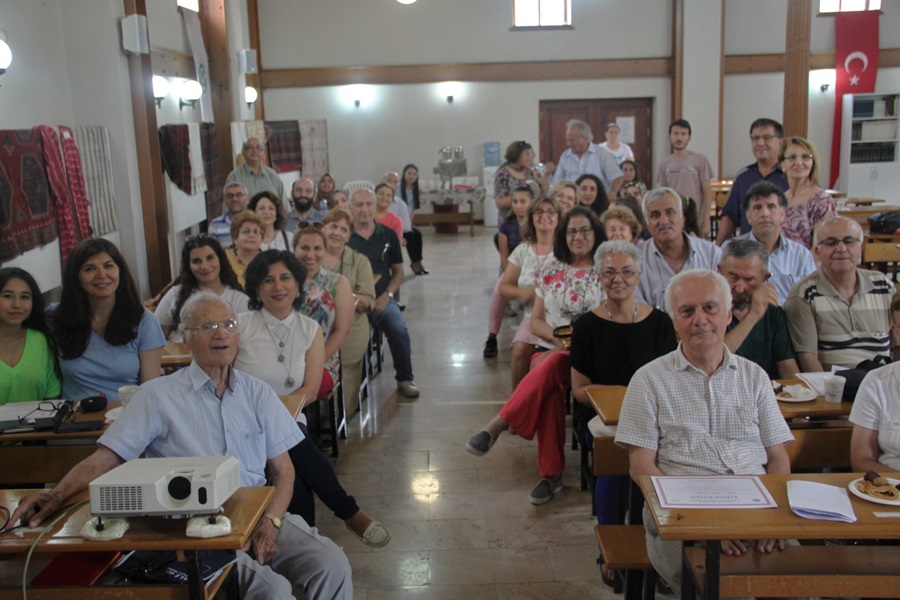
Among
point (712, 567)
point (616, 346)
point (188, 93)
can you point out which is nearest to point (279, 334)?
Answer: point (616, 346)

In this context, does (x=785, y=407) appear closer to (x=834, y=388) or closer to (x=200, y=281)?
(x=834, y=388)

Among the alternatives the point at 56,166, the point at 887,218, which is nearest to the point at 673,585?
the point at 56,166

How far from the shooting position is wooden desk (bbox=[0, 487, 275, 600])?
185 centimetres

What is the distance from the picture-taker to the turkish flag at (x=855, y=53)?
12.9 meters

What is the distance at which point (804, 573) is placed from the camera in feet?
6.71

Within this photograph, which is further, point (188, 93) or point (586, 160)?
point (188, 93)

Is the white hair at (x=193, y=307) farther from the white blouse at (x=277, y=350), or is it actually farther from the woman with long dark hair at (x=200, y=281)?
the woman with long dark hair at (x=200, y=281)

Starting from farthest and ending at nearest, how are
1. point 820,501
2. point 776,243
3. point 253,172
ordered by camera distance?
point 253,172, point 776,243, point 820,501

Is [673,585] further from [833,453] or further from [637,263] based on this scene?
[637,263]

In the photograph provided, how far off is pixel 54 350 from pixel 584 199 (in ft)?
12.4

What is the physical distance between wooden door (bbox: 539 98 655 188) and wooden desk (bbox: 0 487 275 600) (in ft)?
39.8

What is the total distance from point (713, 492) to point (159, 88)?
6944 mm

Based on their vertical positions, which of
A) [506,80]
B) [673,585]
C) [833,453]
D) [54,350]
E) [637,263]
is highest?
[506,80]

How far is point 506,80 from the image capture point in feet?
43.9
